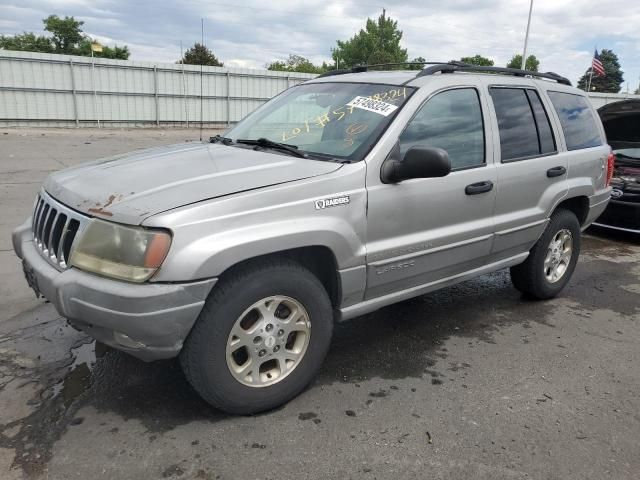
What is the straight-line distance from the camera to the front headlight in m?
2.35

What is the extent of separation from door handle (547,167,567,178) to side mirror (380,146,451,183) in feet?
5.30

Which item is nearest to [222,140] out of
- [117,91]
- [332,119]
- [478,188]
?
[332,119]

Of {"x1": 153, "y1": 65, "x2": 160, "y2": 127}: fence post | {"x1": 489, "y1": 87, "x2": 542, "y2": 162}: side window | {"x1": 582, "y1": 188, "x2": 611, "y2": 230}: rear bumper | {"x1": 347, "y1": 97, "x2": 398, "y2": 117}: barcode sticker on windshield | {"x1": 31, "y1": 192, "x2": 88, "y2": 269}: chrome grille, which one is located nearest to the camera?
{"x1": 31, "y1": 192, "x2": 88, "y2": 269}: chrome grille

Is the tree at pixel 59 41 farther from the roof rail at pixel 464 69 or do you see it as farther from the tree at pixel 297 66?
the roof rail at pixel 464 69

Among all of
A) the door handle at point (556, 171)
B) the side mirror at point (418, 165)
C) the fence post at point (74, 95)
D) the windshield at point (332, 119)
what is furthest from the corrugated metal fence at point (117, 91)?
the side mirror at point (418, 165)

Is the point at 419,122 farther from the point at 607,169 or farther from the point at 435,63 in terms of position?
the point at 607,169

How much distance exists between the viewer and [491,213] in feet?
12.3

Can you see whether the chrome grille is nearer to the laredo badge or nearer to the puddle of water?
the puddle of water

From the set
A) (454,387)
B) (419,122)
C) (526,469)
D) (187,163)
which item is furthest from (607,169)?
(187,163)

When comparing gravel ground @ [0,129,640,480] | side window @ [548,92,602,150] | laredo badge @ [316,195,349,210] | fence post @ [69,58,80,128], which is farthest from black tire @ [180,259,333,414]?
fence post @ [69,58,80,128]

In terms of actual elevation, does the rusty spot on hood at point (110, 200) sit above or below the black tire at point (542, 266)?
above

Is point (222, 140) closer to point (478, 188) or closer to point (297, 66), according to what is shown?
point (478, 188)

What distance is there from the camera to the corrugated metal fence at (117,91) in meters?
20.7

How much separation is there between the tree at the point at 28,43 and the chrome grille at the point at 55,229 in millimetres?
51068
